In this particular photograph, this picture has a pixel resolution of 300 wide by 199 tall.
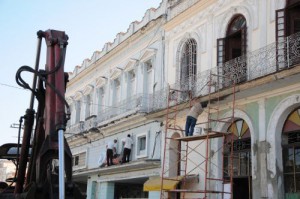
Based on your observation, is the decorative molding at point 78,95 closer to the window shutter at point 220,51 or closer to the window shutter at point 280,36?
the window shutter at point 220,51

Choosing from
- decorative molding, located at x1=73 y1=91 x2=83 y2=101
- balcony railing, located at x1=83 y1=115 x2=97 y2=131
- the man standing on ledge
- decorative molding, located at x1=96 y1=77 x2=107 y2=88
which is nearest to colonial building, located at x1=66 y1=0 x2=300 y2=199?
balcony railing, located at x1=83 y1=115 x2=97 y2=131

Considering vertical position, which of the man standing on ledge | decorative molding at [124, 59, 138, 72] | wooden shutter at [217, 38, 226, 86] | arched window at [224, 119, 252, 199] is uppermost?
decorative molding at [124, 59, 138, 72]

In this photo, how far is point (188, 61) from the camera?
17.6 metres

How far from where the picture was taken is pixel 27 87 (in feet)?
16.9

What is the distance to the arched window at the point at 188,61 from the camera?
674 inches

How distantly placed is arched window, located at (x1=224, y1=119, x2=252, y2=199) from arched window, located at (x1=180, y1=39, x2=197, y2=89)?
10.2 feet

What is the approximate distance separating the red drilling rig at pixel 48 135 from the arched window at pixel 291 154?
8.46m

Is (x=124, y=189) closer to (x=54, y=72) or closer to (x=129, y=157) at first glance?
(x=129, y=157)

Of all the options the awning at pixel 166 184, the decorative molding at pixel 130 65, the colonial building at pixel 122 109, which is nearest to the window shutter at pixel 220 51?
the colonial building at pixel 122 109

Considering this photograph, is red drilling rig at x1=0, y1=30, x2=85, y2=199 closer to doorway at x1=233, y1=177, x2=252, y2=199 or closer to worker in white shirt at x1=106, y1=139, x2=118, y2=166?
doorway at x1=233, y1=177, x2=252, y2=199

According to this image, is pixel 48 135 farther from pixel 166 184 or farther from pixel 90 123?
pixel 90 123

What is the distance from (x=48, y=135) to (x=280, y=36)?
9.56 meters

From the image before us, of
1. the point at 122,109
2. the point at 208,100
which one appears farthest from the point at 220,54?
the point at 122,109

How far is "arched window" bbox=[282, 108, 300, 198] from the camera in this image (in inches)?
477
